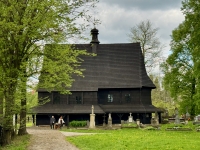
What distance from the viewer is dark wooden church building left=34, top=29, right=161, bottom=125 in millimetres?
31753

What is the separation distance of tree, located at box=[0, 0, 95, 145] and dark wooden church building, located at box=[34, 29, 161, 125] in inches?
660

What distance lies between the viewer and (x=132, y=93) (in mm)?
33531

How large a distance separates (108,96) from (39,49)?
1817 centimetres

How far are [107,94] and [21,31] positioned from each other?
69.5ft

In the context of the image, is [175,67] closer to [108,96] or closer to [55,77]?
[108,96]

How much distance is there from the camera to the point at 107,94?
33.8m

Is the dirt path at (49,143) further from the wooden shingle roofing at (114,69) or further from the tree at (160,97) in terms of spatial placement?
the tree at (160,97)

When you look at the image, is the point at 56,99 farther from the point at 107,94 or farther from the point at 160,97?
the point at 160,97

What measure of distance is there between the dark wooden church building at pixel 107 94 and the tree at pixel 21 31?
1677cm

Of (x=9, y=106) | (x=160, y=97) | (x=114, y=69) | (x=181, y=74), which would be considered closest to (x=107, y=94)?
(x=114, y=69)

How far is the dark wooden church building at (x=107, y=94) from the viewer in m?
31.8

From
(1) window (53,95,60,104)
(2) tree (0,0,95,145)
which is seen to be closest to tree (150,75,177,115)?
(1) window (53,95,60,104)

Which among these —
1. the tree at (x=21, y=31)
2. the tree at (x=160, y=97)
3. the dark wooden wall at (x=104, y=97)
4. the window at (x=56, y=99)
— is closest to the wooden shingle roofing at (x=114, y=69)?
the dark wooden wall at (x=104, y=97)

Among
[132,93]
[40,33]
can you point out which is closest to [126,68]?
[132,93]
